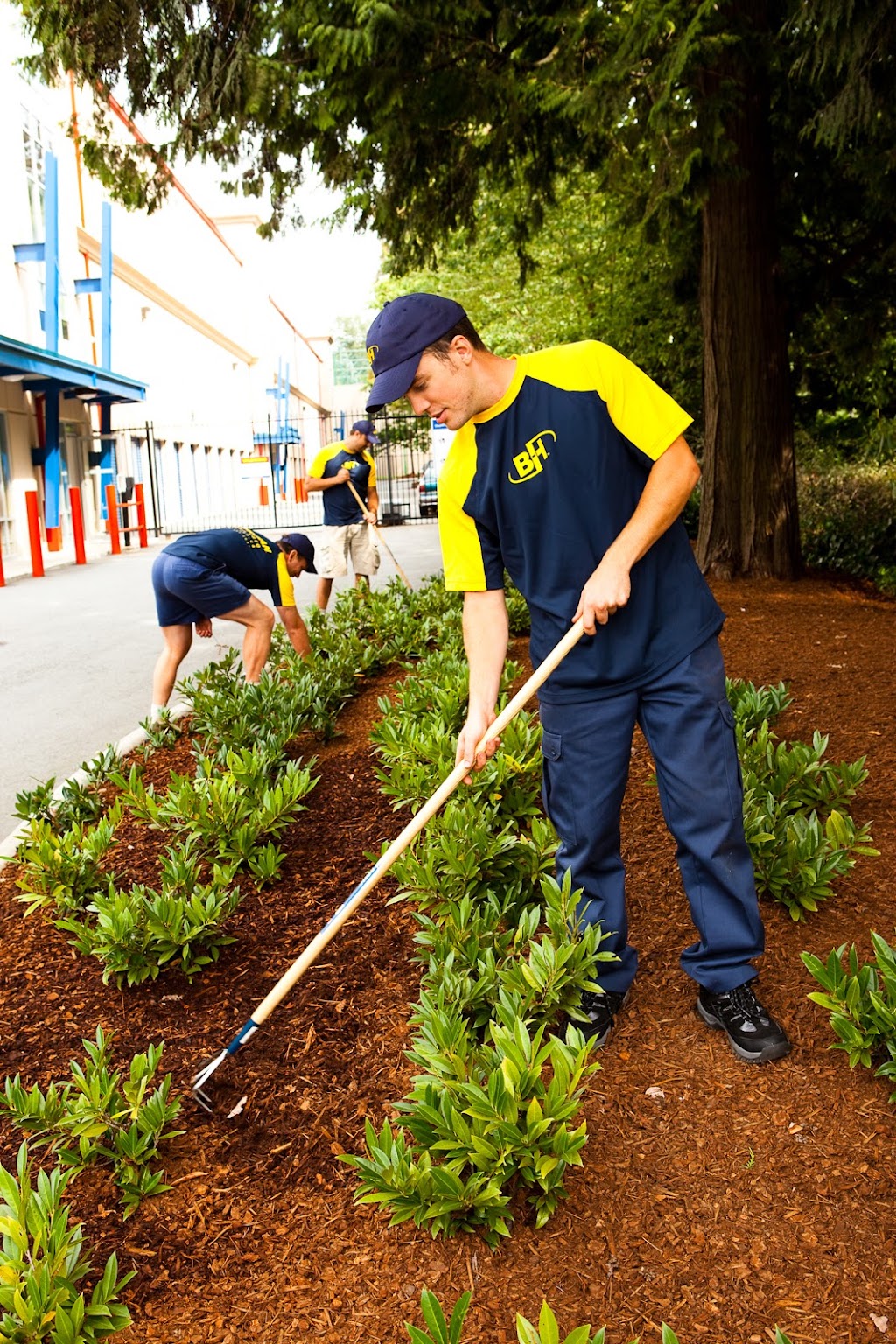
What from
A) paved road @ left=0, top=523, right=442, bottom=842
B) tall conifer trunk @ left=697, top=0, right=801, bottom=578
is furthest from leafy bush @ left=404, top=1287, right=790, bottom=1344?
tall conifer trunk @ left=697, top=0, right=801, bottom=578

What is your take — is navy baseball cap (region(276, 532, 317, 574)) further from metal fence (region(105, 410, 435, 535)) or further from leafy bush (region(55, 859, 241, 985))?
→ metal fence (region(105, 410, 435, 535))

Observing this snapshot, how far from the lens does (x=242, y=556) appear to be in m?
6.60

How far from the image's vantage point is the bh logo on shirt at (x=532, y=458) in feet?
Result: 8.80

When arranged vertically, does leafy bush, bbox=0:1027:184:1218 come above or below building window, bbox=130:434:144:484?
below

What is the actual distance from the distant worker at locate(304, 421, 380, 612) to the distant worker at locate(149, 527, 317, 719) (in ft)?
11.7

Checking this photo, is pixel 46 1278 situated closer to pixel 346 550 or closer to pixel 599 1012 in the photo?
pixel 599 1012

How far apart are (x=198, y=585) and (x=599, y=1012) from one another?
13.4 ft

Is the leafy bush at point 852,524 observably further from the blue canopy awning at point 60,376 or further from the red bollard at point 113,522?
the red bollard at point 113,522

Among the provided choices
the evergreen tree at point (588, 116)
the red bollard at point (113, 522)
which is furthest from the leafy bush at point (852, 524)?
the red bollard at point (113, 522)

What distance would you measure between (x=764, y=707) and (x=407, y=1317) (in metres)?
3.03

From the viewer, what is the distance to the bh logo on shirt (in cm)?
268

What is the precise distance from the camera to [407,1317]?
2.17 meters

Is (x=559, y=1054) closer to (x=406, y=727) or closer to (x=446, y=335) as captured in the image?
(x=446, y=335)

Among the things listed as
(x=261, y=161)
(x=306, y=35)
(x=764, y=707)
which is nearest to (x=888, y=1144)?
(x=764, y=707)
